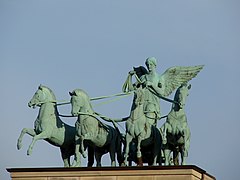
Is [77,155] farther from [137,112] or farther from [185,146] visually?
[185,146]

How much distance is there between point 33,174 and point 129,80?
3.40m

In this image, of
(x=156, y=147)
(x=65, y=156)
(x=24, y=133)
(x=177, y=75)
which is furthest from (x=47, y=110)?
(x=177, y=75)

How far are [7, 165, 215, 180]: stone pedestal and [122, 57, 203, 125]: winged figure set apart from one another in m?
1.54

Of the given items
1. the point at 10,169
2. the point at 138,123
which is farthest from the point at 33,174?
the point at 138,123

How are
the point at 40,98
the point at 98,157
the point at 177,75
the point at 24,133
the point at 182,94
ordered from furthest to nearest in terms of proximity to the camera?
1. the point at 177,75
2. the point at 98,157
3. the point at 40,98
4. the point at 24,133
5. the point at 182,94

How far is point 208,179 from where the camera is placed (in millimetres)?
34312

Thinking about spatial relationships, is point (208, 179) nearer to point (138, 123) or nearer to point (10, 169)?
point (138, 123)

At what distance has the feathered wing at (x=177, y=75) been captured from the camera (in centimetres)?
3559

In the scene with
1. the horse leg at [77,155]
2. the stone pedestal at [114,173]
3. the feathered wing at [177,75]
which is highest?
the feathered wing at [177,75]

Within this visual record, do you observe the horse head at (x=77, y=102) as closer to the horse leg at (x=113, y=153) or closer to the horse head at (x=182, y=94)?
the horse leg at (x=113, y=153)

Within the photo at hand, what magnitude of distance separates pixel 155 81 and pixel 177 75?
89 cm

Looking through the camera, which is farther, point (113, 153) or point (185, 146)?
point (113, 153)

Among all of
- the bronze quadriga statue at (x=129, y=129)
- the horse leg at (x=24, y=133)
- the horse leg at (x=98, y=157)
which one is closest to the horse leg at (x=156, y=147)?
the bronze quadriga statue at (x=129, y=129)

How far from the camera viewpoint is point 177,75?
117 ft
